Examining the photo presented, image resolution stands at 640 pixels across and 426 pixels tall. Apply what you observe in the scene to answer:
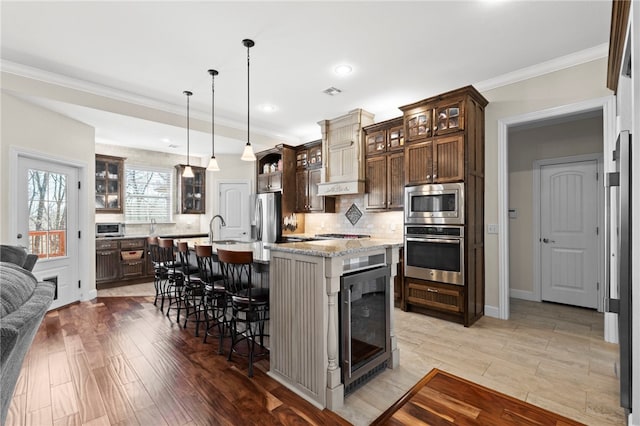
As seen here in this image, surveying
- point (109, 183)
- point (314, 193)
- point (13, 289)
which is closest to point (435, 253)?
point (314, 193)

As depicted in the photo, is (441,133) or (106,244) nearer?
(441,133)

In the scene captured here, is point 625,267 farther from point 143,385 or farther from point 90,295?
point 90,295

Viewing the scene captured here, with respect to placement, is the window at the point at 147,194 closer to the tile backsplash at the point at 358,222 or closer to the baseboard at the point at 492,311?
the tile backsplash at the point at 358,222

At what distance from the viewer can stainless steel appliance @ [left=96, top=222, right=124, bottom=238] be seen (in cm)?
566

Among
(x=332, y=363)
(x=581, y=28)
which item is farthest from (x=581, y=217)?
(x=332, y=363)

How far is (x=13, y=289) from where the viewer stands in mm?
822

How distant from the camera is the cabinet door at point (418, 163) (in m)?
3.80

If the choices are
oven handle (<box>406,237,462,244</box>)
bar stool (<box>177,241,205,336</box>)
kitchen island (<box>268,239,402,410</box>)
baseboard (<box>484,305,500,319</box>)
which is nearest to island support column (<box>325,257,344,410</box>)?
kitchen island (<box>268,239,402,410</box>)

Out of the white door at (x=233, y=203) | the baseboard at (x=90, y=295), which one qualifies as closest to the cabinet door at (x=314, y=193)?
the white door at (x=233, y=203)

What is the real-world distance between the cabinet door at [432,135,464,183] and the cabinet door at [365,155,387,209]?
1.05m

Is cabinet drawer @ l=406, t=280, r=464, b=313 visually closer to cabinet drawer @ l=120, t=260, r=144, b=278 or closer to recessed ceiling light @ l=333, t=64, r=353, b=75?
recessed ceiling light @ l=333, t=64, r=353, b=75

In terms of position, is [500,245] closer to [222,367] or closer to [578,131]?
[578,131]

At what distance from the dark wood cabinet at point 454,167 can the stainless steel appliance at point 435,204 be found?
2.8 inches

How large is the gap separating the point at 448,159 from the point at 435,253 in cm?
113
